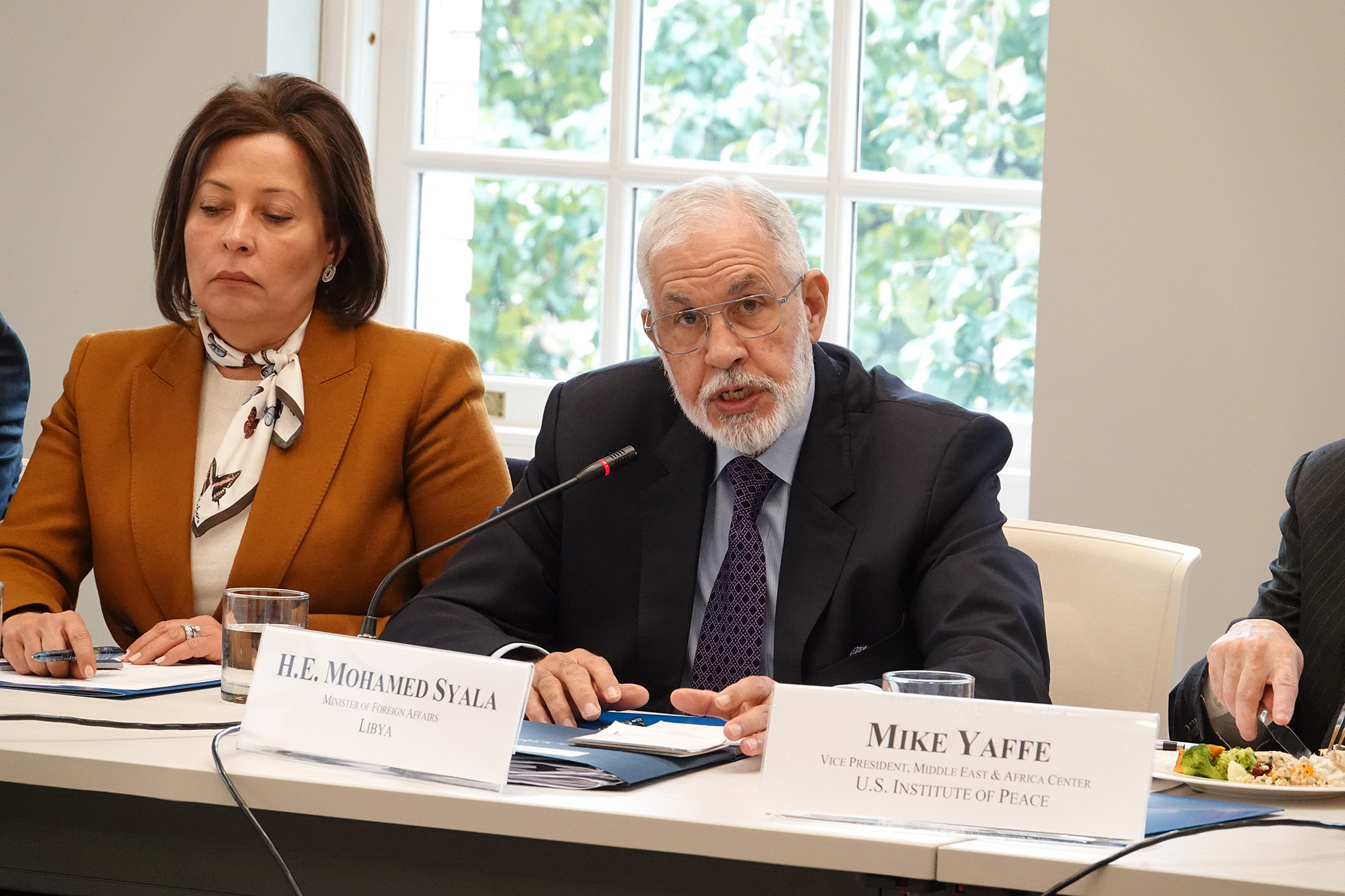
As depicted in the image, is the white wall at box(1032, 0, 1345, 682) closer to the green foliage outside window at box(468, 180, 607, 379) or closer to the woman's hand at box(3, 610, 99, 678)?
the green foliage outside window at box(468, 180, 607, 379)

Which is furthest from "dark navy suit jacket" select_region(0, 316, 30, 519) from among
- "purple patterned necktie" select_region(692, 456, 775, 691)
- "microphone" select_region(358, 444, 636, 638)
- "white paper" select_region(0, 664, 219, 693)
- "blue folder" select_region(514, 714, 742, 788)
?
"blue folder" select_region(514, 714, 742, 788)

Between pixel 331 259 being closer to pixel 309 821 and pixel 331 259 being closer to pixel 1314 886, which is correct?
pixel 309 821

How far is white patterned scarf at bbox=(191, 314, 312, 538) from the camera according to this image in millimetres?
2156

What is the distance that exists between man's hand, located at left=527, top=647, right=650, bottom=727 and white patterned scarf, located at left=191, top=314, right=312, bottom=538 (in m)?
0.83

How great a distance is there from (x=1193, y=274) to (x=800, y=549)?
1571mm

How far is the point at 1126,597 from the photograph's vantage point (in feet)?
6.68

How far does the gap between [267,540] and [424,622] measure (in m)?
0.46

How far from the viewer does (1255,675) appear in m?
1.46

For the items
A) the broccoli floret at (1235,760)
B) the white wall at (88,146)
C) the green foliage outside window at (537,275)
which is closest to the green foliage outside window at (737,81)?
the green foliage outside window at (537,275)

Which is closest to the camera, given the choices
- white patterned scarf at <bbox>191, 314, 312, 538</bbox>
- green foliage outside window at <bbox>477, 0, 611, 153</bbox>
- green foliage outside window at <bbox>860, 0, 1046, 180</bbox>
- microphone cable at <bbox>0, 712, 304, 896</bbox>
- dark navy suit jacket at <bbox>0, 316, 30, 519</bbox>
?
microphone cable at <bbox>0, 712, 304, 896</bbox>

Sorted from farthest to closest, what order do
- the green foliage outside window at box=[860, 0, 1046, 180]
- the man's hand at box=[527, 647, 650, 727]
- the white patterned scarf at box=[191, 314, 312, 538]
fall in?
the green foliage outside window at box=[860, 0, 1046, 180], the white patterned scarf at box=[191, 314, 312, 538], the man's hand at box=[527, 647, 650, 727]

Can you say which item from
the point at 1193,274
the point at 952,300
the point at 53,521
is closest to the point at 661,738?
the point at 53,521

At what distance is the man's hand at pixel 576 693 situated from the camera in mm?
1483

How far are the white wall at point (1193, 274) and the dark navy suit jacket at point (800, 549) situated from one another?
114 centimetres
